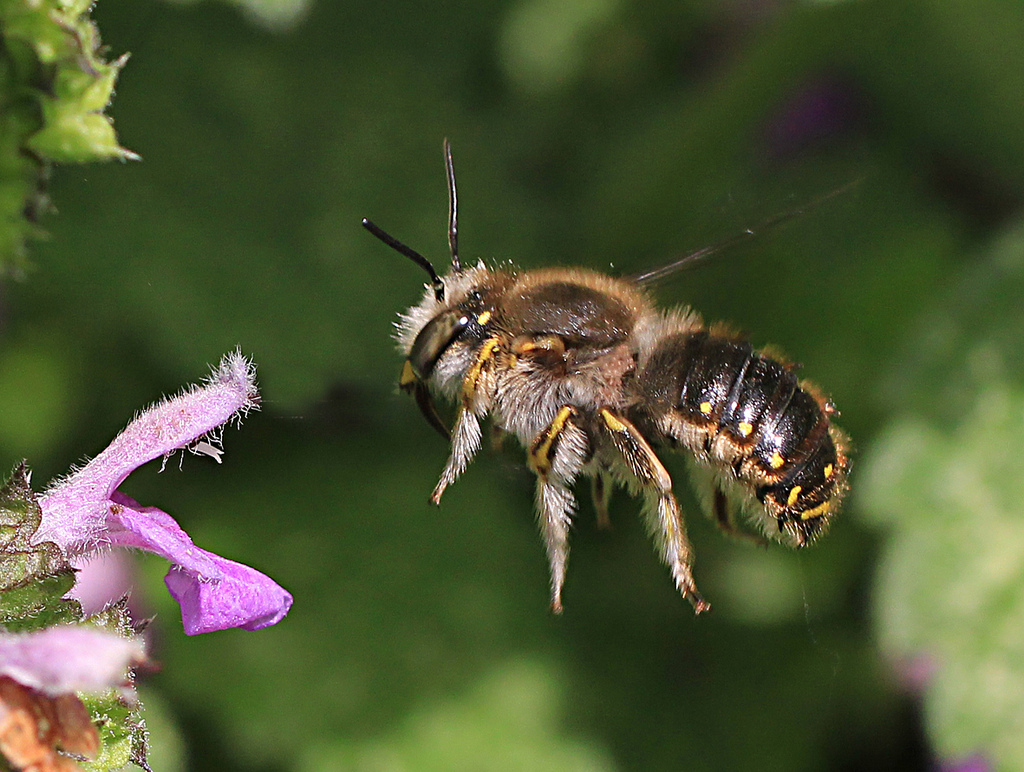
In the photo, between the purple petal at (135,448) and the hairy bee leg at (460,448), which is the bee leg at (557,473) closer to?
the hairy bee leg at (460,448)

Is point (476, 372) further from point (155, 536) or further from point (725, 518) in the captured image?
point (155, 536)

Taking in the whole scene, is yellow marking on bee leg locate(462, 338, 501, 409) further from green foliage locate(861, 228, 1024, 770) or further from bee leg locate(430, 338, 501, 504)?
green foliage locate(861, 228, 1024, 770)

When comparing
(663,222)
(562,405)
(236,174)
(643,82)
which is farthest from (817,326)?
(562,405)

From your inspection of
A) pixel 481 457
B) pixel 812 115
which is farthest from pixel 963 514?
pixel 812 115

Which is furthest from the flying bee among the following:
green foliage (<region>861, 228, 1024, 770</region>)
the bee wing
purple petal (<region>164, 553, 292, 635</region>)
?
green foliage (<region>861, 228, 1024, 770</region>)

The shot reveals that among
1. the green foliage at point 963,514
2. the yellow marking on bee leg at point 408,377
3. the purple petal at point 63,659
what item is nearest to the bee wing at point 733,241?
the yellow marking on bee leg at point 408,377
